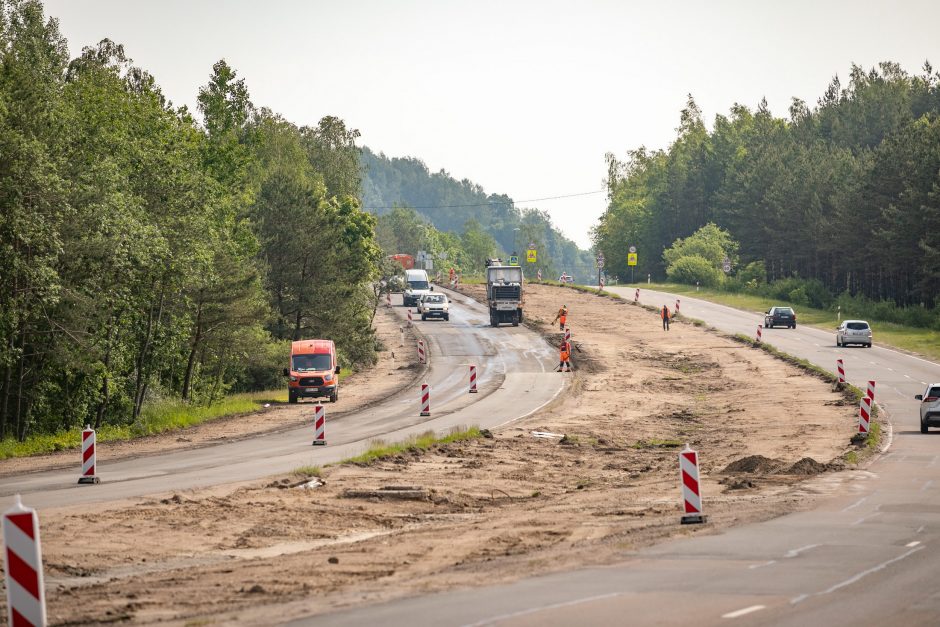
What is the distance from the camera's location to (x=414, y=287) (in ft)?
351

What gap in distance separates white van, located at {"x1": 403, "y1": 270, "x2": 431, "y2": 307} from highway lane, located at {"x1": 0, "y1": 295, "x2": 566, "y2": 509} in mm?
19114

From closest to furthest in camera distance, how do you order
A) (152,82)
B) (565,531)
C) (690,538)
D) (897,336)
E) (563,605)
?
(563,605)
(690,538)
(565,531)
(152,82)
(897,336)

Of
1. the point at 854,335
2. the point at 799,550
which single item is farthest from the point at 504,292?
the point at 799,550

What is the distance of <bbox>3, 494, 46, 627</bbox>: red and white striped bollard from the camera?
1170 cm

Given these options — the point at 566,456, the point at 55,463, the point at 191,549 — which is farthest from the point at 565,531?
the point at 55,463

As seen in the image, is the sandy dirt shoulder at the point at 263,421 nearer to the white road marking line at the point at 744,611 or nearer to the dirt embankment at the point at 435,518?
the dirt embankment at the point at 435,518

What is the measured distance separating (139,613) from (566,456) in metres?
22.2

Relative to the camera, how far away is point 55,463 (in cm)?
3425

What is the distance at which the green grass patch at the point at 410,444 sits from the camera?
32.5m

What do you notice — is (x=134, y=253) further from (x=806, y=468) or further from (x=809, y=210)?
(x=809, y=210)

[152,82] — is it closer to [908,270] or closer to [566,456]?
[566,456]

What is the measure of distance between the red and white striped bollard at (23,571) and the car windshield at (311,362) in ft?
141

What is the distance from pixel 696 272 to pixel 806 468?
10469 cm

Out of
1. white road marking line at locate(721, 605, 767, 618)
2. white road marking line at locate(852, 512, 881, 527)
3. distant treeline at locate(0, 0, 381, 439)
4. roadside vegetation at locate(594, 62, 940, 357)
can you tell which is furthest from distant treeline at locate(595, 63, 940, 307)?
white road marking line at locate(721, 605, 767, 618)
